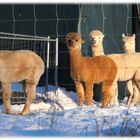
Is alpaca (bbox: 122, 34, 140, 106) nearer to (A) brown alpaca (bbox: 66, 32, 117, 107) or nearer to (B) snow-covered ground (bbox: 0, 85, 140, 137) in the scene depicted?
(A) brown alpaca (bbox: 66, 32, 117, 107)

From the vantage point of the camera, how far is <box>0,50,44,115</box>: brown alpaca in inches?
367

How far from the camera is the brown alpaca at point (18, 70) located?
9.33m

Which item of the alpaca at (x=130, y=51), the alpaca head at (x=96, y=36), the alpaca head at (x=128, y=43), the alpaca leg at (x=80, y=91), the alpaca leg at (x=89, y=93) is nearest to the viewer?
the alpaca leg at (x=89, y=93)

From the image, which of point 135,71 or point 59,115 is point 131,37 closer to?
point 135,71

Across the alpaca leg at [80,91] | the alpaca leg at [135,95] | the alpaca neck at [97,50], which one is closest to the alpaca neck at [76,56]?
the alpaca leg at [80,91]

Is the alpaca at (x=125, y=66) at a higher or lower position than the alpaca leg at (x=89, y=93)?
higher

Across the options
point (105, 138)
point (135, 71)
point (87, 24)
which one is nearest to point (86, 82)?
point (135, 71)

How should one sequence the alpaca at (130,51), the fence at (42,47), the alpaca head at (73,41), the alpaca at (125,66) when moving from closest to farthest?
1. the alpaca head at (73,41)
2. the alpaca at (125,66)
3. the alpaca at (130,51)
4. the fence at (42,47)

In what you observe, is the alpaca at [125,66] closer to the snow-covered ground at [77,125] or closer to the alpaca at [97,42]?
the alpaca at [97,42]

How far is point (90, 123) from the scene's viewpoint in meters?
6.40

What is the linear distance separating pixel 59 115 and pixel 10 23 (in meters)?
6.34

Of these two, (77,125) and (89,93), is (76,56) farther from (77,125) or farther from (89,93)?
(77,125)

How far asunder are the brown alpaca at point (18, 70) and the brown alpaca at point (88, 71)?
77 cm

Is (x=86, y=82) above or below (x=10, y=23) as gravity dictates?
below
